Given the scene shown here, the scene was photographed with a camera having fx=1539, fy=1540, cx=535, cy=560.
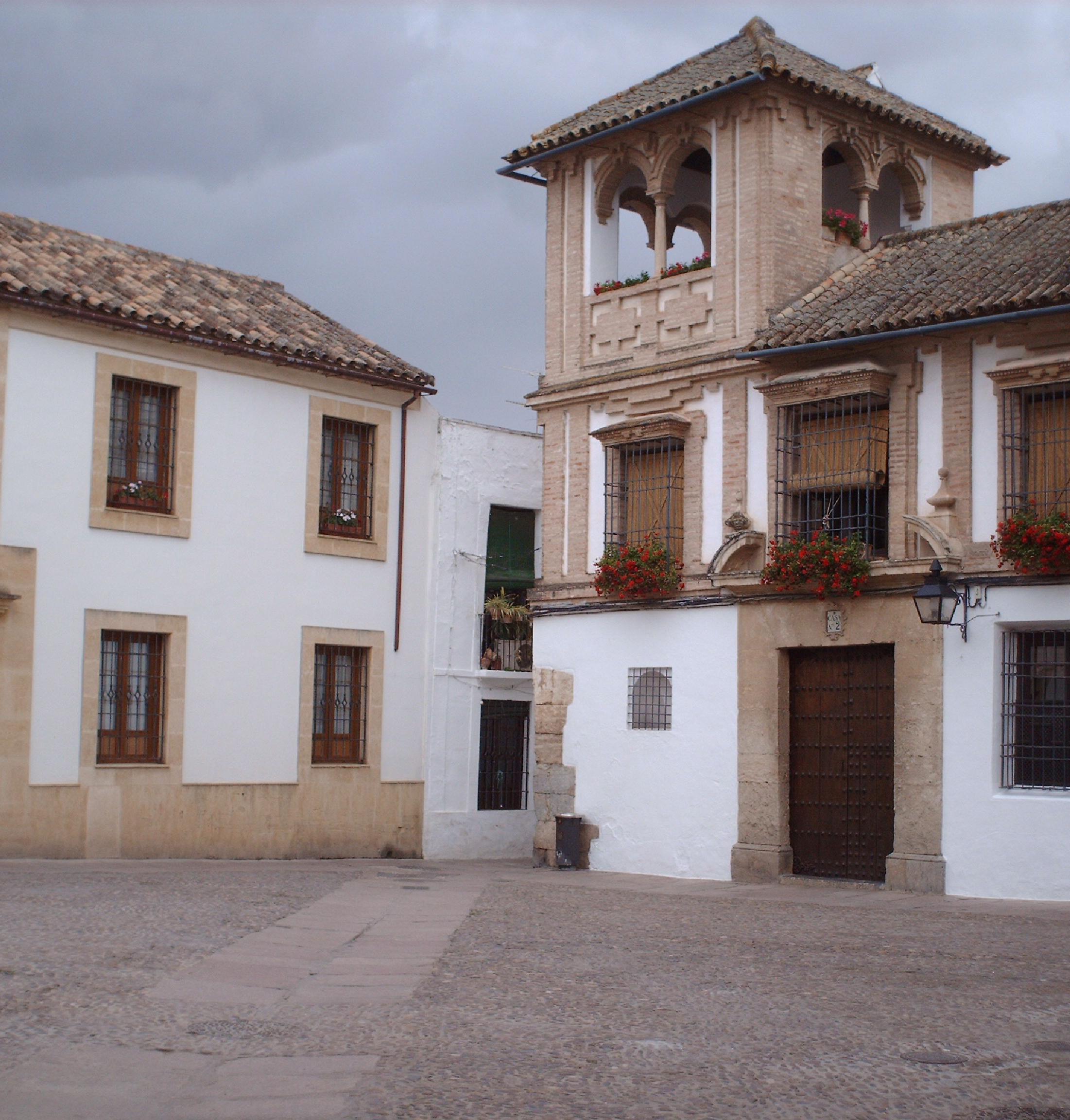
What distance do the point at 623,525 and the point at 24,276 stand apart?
6.98m

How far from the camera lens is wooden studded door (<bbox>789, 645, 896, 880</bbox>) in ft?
49.0

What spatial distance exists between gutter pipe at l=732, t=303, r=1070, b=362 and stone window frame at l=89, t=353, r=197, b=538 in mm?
6224

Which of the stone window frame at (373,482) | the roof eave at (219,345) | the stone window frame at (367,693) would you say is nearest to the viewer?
the roof eave at (219,345)

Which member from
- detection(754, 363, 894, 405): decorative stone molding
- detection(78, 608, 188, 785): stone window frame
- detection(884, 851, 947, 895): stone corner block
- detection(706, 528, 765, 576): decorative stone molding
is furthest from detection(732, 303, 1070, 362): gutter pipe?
detection(78, 608, 188, 785): stone window frame

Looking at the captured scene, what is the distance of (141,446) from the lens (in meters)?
17.2

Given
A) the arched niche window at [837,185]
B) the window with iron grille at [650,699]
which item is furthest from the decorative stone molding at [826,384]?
the arched niche window at [837,185]

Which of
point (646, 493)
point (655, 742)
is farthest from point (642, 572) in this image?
point (655, 742)

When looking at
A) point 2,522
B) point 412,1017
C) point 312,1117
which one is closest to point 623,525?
point 2,522

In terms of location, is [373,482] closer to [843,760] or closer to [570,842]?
[570,842]

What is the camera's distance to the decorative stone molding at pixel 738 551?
15.7 meters

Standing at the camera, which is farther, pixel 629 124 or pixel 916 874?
pixel 629 124

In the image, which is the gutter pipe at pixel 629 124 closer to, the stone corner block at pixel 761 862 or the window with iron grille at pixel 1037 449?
the window with iron grille at pixel 1037 449

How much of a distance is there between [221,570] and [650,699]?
5126 mm

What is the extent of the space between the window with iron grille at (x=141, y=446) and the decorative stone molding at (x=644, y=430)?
482 centimetres
